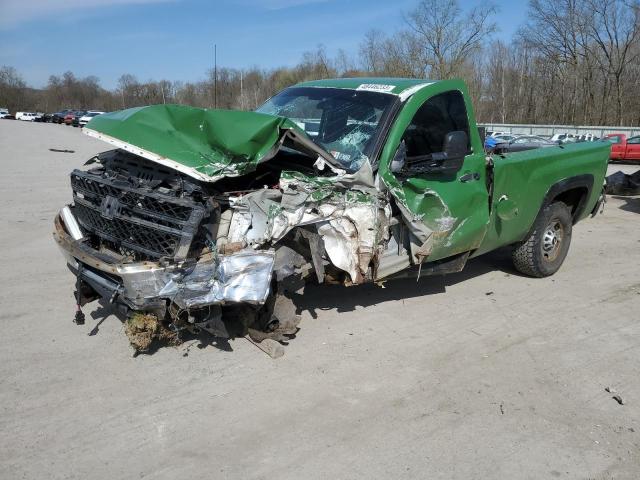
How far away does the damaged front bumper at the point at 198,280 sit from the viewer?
135 inches

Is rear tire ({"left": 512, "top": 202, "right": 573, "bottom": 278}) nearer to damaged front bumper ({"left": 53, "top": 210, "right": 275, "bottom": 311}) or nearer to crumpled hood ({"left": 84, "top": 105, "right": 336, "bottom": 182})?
crumpled hood ({"left": 84, "top": 105, "right": 336, "bottom": 182})

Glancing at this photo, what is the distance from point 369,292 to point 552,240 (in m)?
2.34

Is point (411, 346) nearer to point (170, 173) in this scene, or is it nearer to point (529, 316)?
point (529, 316)

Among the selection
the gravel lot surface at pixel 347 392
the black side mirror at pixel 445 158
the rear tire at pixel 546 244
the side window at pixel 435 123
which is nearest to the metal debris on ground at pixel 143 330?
the gravel lot surface at pixel 347 392

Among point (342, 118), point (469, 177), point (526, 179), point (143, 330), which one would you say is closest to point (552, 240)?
point (526, 179)

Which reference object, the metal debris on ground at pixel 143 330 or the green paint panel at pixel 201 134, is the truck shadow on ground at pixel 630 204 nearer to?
the green paint panel at pixel 201 134

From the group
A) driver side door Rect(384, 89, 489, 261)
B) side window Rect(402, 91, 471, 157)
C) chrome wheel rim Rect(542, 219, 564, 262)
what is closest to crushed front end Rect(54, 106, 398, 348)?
driver side door Rect(384, 89, 489, 261)

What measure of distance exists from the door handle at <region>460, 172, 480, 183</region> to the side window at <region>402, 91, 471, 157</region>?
0.26 metres

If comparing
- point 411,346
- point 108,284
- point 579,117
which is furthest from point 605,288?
point 579,117

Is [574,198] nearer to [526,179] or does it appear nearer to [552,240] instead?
[552,240]

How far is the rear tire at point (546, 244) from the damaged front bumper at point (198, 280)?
Result: 11.6 ft

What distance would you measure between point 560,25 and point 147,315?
5280 centimetres

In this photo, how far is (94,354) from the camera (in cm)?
400

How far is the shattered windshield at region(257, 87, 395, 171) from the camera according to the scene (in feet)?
14.2
